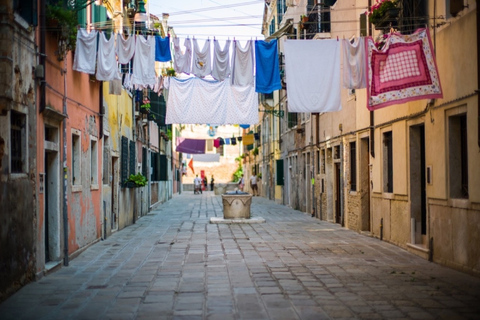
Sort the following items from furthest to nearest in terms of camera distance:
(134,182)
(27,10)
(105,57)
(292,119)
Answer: (292,119), (134,182), (105,57), (27,10)

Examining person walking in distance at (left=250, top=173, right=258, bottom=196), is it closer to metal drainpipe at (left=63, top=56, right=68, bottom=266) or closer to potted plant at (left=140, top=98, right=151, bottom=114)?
potted plant at (left=140, top=98, right=151, bottom=114)

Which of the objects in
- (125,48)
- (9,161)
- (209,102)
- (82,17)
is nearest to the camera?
(9,161)

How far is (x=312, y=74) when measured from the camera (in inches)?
479

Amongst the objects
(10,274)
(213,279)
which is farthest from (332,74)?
(10,274)

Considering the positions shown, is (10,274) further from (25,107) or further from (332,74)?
(332,74)

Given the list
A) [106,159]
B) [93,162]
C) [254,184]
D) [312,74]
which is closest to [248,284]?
[312,74]

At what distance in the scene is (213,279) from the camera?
31.2 feet

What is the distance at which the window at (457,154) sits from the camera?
418 inches

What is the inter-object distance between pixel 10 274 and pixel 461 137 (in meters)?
7.26

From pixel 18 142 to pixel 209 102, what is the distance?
951 centimetres

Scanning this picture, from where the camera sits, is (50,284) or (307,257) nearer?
(50,284)

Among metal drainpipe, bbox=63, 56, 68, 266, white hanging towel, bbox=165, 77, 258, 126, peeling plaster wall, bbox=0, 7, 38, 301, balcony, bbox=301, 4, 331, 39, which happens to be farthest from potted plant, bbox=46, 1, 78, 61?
balcony, bbox=301, 4, 331, 39

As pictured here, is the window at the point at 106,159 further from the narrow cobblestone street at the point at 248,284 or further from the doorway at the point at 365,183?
the doorway at the point at 365,183

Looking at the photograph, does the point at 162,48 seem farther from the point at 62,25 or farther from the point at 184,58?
the point at 62,25
